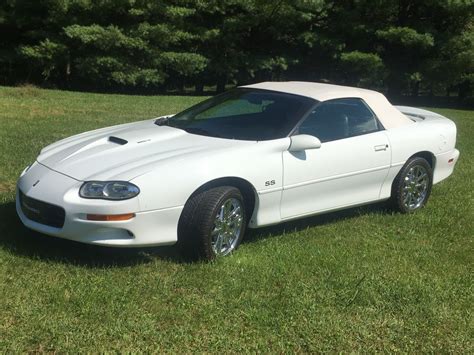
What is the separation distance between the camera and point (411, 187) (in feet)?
19.9

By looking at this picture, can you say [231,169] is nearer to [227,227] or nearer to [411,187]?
[227,227]

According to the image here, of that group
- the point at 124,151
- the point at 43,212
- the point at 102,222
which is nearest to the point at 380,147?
the point at 124,151

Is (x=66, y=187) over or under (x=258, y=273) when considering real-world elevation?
over

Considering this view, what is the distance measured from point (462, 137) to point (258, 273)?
33.7ft

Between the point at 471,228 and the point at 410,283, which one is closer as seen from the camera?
the point at 410,283

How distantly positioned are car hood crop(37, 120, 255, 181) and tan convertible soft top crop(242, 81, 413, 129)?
1.11m

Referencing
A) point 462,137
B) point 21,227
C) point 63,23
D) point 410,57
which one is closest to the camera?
point 21,227

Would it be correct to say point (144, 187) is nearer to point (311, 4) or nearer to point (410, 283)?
point (410, 283)

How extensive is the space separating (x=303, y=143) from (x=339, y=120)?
2.66 ft

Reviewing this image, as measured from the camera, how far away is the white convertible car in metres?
4.14

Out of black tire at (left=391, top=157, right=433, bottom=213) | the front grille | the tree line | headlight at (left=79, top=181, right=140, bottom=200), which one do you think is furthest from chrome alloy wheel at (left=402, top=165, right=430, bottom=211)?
the tree line

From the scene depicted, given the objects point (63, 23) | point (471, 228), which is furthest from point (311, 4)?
point (471, 228)

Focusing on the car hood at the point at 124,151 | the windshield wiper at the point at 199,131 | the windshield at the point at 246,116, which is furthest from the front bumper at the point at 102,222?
the windshield at the point at 246,116

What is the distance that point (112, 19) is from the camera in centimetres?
2577
